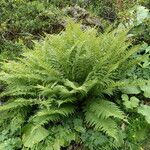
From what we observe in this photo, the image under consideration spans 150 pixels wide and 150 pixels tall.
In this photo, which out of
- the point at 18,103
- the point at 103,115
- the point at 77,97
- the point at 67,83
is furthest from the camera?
the point at 77,97

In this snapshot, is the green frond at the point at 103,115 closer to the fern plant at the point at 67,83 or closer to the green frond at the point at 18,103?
the fern plant at the point at 67,83

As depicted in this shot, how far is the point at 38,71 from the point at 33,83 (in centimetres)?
30

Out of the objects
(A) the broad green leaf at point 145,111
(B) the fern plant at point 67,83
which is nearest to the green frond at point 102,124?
(B) the fern plant at point 67,83

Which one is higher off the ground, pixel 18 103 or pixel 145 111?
pixel 145 111

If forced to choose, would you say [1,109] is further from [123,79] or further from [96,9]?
[96,9]

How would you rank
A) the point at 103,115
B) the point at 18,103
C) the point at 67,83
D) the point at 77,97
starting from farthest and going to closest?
the point at 77,97
the point at 18,103
the point at 67,83
the point at 103,115

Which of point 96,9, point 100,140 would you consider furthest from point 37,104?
point 96,9

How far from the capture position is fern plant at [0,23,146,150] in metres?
5.81

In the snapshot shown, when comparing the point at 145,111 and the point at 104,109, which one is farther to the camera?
the point at 145,111

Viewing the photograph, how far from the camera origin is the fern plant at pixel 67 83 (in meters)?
5.81

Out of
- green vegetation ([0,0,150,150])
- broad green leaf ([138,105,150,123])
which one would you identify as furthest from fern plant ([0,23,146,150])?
broad green leaf ([138,105,150,123])

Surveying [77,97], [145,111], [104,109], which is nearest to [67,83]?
[77,97]

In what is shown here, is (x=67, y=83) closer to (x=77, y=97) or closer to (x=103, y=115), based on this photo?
(x=77, y=97)

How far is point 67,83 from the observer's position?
19.2ft
